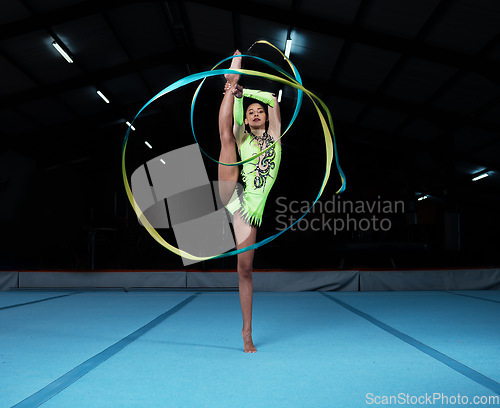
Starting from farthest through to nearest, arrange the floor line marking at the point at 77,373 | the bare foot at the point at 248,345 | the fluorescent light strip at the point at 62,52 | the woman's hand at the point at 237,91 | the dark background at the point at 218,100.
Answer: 1. the fluorescent light strip at the point at 62,52
2. the dark background at the point at 218,100
3. the woman's hand at the point at 237,91
4. the bare foot at the point at 248,345
5. the floor line marking at the point at 77,373

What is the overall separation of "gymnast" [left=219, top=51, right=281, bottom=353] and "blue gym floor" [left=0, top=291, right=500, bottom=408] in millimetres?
388

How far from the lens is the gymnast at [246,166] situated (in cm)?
193

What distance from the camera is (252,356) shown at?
1.75 m

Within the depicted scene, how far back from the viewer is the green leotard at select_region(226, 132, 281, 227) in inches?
77.6

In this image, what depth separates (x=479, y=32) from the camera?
19.4ft

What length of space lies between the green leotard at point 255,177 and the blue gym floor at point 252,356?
71cm

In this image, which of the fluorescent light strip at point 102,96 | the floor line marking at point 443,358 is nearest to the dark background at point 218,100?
the fluorescent light strip at point 102,96

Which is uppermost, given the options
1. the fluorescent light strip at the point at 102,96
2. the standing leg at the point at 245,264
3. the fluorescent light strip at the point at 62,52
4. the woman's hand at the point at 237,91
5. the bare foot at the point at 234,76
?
the fluorescent light strip at the point at 62,52

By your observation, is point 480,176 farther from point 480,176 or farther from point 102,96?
point 102,96

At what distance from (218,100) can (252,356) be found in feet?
36.7

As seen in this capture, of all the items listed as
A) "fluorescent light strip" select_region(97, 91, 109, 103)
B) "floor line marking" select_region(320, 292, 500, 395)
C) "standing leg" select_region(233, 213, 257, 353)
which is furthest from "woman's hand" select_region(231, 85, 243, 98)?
"fluorescent light strip" select_region(97, 91, 109, 103)

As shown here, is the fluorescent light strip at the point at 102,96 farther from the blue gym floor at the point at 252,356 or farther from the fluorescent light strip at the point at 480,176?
the fluorescent light strip at the point at 480,176

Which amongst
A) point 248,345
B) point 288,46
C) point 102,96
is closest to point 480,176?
point 288,46

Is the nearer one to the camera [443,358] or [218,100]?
[443,358]
